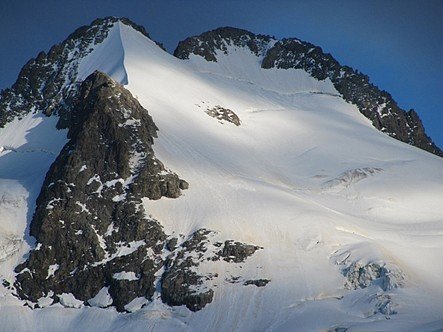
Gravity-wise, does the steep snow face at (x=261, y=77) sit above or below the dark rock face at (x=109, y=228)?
above

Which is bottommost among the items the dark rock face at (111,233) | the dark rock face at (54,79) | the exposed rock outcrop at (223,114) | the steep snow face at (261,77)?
the dark rock face at (111,233)

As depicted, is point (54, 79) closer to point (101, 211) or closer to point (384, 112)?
point (101, 211)

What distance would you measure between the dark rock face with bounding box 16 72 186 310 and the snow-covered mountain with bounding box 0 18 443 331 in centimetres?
19

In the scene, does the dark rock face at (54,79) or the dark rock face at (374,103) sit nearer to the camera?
the dark rock face at (54,79)

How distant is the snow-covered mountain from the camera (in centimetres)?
8331

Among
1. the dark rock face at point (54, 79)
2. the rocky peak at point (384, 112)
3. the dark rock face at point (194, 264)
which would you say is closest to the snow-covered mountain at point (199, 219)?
the dark rock face at point (194, 264)

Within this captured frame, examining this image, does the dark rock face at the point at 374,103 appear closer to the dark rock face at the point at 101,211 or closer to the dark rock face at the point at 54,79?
the dark rock face at the point at 54,79

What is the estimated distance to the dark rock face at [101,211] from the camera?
90.7 meters

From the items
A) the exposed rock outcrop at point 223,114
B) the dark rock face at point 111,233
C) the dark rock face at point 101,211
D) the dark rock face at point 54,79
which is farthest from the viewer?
the dark rock face at point 54,79

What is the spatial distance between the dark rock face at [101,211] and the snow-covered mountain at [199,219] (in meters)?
0.19

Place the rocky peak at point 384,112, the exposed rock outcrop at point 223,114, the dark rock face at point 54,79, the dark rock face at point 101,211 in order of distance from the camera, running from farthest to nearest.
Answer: the rocky peak at point 384,112
the dark rock face at point 54,79
the exposed rock outcrop at point 223,114
the dark rock face at point 101,211

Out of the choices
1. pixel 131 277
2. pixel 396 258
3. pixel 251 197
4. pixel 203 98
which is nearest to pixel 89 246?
pixel 131 277

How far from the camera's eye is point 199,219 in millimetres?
95938

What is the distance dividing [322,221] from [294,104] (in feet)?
263
